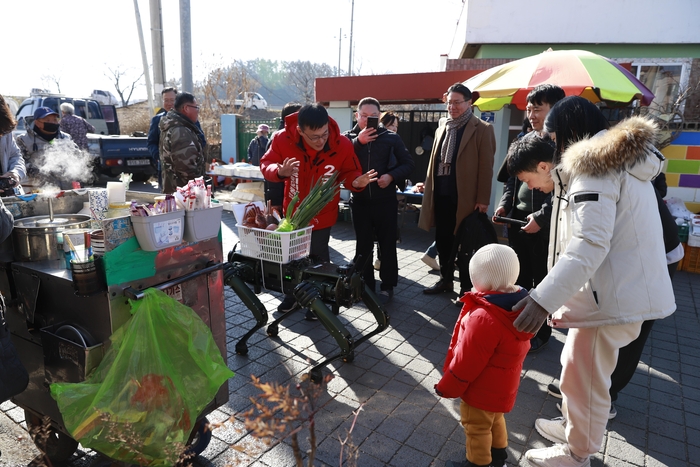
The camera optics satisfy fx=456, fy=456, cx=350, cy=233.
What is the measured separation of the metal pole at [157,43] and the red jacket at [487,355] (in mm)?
12048

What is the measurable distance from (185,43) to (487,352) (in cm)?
1190

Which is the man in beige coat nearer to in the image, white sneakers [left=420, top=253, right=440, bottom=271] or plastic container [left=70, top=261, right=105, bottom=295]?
white sneakers [left=420, top=253, right=440, bottom=271]

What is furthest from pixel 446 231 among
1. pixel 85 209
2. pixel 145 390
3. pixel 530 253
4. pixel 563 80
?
pixel 145 390

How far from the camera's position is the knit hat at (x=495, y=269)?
217 centimetres

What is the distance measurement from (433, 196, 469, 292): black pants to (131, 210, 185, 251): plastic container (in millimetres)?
3280

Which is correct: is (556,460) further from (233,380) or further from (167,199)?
(167,199)

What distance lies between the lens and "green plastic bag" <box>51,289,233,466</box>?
187 cm

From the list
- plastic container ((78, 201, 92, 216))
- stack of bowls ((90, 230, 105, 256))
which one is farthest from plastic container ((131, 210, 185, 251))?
plastic container ((78, 201, 92, 216))

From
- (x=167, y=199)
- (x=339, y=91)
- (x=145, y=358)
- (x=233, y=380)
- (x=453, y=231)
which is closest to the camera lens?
(x=145, y=358)

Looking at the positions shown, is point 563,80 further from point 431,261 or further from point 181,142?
point 181,142

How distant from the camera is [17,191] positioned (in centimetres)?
405

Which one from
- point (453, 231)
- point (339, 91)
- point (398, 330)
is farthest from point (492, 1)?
point (398, 330)

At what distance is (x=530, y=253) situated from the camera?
12.5 feet

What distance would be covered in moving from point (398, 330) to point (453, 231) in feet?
4.52
